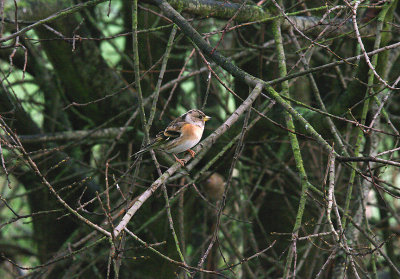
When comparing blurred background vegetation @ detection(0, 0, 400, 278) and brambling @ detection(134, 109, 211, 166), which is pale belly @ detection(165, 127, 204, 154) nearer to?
brambling @ detection(134, 109, 211, 166)

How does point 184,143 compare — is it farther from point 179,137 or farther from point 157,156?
point 157,156

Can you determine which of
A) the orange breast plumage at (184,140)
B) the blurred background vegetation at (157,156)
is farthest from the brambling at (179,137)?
the blurred background vegetation at (157,156)

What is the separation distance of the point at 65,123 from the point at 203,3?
3.19m

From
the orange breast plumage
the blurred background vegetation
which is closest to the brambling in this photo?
the orange breast plumage

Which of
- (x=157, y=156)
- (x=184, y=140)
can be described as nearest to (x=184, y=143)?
(x=184, y=140)

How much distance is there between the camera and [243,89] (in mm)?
6805

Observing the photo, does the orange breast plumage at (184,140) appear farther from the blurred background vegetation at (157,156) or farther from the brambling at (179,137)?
the blurred background vegetation at (157,156)

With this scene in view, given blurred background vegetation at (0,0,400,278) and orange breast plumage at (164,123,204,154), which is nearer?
orange breast plumage at (164,123,204,154)

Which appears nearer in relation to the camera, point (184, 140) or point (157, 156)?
point (184, 140)

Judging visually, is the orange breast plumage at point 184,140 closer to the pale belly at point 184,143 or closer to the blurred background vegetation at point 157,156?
the pale belly at point 184,143

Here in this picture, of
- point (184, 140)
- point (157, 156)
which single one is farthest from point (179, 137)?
point (157, 156)

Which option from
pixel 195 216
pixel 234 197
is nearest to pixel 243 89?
pixel 234 197

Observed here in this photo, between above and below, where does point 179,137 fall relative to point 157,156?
above

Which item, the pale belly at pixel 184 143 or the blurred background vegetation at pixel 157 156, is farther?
the blurred background vegetation at pixel 157 156
